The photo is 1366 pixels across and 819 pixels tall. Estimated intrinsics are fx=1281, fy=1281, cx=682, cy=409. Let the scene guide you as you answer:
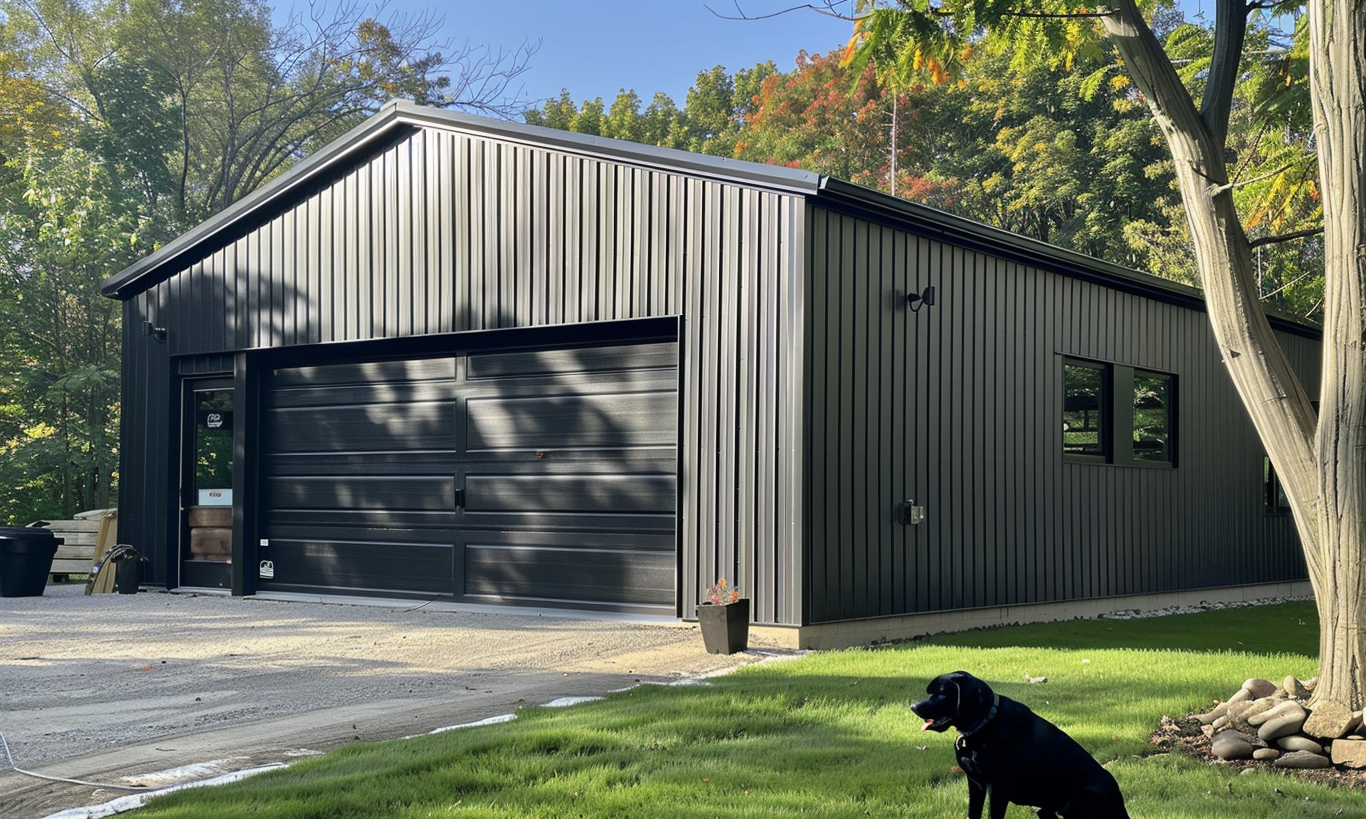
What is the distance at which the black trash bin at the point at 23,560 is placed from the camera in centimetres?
1342

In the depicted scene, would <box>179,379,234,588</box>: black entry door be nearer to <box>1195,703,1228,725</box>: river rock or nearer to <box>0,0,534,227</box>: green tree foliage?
<box>1195,703,1228,725</box>: river rock

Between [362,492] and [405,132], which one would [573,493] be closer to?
[362,492]

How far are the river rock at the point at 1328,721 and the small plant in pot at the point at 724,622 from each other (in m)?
4.17

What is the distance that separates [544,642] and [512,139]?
458cm

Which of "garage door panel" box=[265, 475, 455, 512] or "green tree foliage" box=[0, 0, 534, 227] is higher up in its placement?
"green tree foliage" box=[0, 0, 534, 227]

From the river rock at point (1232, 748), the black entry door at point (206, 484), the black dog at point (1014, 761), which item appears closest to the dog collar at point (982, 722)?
the black dog at point (1014, 761)

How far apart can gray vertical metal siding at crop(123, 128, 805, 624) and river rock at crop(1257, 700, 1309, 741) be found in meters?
4.18

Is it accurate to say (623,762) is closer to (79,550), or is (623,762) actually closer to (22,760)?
(22,760)

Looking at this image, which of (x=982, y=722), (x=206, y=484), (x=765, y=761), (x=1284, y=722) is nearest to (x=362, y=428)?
(x=206, y=484)

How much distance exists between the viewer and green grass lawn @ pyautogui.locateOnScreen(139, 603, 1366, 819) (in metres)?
4.57

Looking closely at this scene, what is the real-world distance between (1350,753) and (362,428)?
31.5 feet

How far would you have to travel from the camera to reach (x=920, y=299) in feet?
35.0

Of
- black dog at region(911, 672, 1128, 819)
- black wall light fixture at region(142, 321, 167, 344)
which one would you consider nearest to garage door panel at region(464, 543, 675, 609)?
black wall light fixture at region(142, 321, 167, 344)

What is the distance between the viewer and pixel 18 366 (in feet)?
78.2
